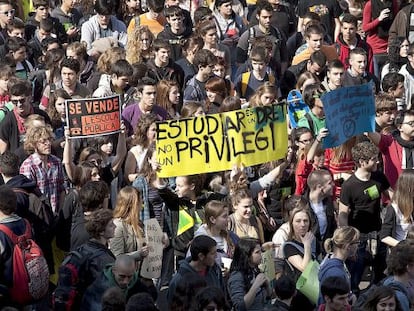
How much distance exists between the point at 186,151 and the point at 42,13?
6.22 metres

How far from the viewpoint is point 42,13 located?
18.3m

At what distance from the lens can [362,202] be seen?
41.6ft

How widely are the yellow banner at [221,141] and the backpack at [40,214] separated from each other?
1.21 m

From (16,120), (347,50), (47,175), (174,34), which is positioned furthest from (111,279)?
(347,50)

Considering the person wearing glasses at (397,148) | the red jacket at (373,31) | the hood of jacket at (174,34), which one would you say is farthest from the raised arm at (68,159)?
the red jacket at (373,31)

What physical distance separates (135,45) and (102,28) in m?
1.46

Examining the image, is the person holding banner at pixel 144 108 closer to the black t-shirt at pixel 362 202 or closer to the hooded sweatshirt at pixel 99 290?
the black t-shirt at pixel 362 202

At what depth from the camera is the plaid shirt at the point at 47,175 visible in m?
12.5

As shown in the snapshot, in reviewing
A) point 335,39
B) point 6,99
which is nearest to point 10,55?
point 6,99

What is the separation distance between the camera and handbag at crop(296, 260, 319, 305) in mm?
10609

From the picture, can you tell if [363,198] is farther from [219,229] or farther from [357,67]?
[357,67]

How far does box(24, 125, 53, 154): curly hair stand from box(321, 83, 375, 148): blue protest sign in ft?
8.20

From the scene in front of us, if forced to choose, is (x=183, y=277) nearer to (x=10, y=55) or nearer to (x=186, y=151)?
(x=186, y=151)

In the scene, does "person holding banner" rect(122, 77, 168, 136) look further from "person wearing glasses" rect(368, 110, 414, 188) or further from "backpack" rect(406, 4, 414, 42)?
"backpack" rect(406, 4, 414, 42)
